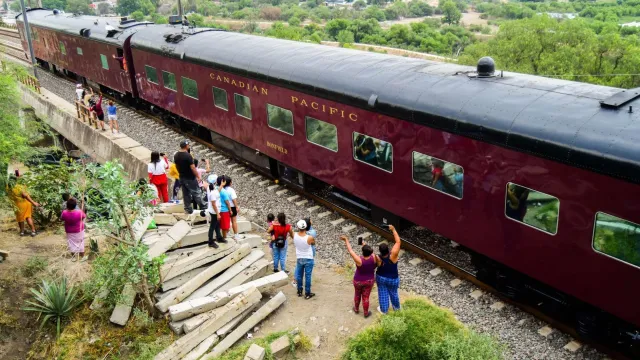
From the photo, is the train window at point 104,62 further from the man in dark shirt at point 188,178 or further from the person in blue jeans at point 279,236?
the person in blue jeans at point 279,236

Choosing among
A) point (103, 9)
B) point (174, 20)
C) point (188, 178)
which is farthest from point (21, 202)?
point (103, 9)

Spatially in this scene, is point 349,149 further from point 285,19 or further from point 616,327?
point 285,19

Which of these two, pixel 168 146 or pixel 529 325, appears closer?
pixel 529 325

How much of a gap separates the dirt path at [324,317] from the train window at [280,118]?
4456 millimetres

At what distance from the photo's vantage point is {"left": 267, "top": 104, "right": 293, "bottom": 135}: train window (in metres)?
12.8

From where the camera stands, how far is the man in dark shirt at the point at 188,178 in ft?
35.2

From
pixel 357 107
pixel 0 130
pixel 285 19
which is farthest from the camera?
pixel 285 19

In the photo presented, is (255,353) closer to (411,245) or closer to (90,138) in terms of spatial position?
(411,245)

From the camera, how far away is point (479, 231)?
28.2ft

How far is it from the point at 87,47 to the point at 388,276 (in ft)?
71.6

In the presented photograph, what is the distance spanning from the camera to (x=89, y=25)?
25125mm

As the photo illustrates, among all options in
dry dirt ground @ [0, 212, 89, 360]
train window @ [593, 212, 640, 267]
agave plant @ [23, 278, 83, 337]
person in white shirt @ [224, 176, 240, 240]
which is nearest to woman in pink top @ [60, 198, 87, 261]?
dry dirt ground @ [0, 212, 89, 360]

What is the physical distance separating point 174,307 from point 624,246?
247 inches

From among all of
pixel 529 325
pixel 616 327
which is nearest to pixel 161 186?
pixel 529 325
